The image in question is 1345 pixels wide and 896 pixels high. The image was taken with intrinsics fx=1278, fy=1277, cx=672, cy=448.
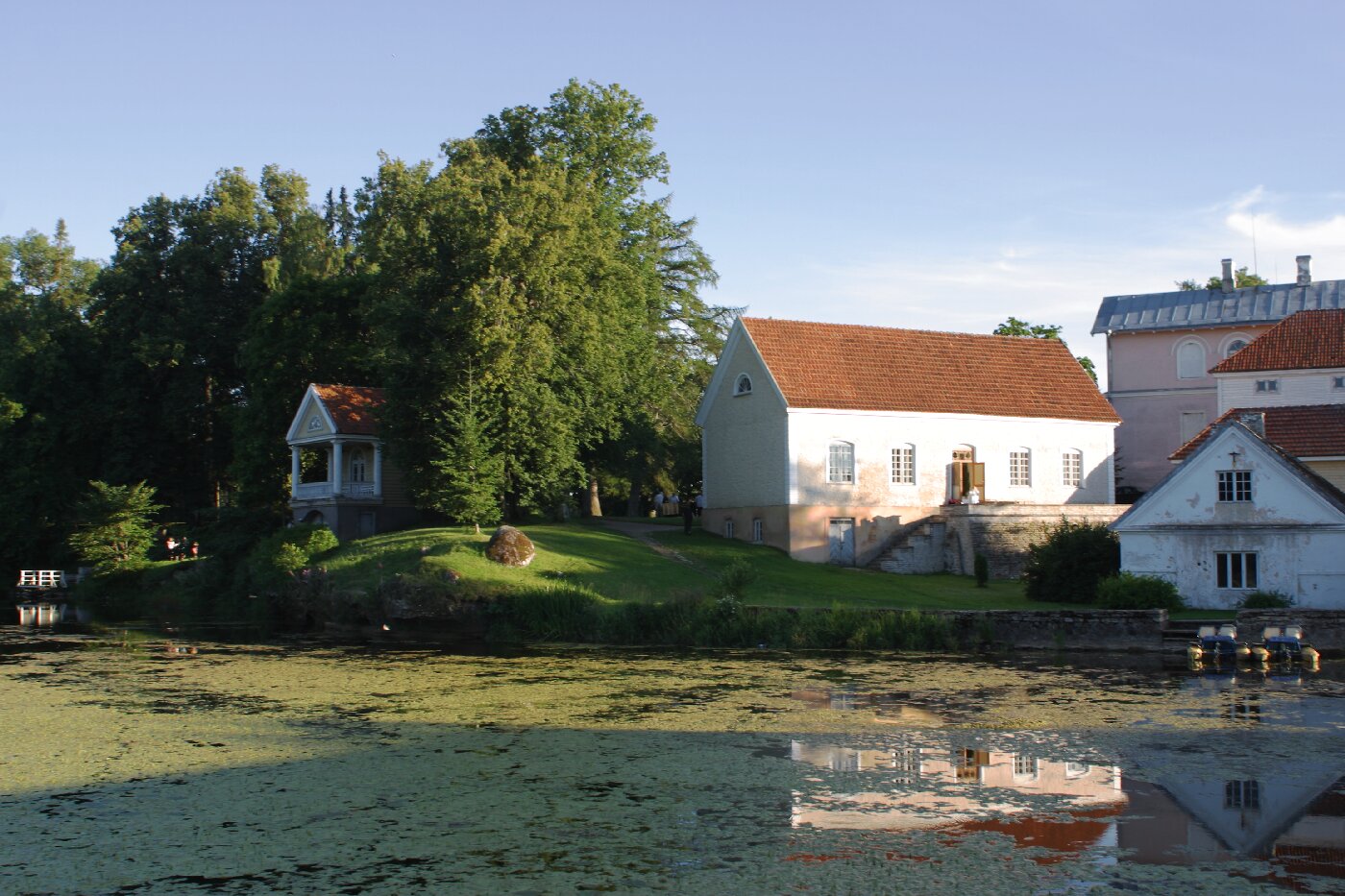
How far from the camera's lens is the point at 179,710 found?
17531 millimetres

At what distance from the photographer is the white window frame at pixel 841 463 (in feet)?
137

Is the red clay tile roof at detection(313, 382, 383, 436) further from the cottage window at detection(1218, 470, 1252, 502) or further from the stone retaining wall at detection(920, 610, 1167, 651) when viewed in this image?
the cottage window at detection(1218, 470, 1252, 502)

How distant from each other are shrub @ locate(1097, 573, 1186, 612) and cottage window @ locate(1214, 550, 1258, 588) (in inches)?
48.4

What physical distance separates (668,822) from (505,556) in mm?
22868

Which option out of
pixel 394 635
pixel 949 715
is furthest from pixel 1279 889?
pixel 394 635

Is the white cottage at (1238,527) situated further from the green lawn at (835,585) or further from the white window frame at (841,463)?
the white window frame at (841,463)

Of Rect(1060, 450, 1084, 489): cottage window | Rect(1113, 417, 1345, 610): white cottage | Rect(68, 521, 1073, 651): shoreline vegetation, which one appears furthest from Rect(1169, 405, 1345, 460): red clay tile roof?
Rect(1060, 450, 1084, 489): cottage window

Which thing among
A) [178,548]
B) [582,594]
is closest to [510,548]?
[582,594]

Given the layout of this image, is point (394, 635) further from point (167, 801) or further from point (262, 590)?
point (167, 801)

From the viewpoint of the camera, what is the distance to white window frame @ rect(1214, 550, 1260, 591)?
2983 cm

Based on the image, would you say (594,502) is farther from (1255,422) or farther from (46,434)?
(1255,422)

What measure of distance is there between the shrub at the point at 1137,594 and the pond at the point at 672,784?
299 inches

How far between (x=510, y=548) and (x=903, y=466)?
15.1 m

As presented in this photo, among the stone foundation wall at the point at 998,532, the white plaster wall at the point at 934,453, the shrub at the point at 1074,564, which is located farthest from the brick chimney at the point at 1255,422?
the white plaster wall at the point at 934,453
